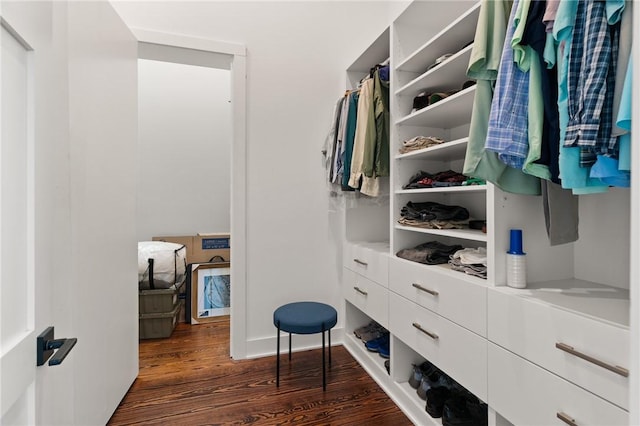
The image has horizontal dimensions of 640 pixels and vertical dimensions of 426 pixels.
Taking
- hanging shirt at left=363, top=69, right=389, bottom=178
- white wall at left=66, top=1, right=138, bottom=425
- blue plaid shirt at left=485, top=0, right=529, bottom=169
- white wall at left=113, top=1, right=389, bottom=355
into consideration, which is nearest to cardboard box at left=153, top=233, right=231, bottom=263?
white wall at left=113, top=1, right=389, bottom=355

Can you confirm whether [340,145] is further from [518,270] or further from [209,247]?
[209,247]

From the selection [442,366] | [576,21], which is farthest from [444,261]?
[576,21]

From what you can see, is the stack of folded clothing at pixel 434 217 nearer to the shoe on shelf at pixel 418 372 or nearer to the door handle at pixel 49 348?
the shoe on shelf at pixel 418 372

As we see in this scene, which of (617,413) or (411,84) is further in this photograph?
(411,84)

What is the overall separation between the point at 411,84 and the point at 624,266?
1206 millimetres

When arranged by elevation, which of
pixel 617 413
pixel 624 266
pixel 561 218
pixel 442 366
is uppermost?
pixel 561 218

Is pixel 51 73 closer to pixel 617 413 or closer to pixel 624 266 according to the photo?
pixel 617 413

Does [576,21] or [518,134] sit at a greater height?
[576,21]

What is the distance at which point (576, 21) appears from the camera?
2.85 ft

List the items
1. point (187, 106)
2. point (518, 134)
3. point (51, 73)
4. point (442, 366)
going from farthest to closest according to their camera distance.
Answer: point (187, 106)
point (442, 366)
point (518, 134)
point (51, 73)

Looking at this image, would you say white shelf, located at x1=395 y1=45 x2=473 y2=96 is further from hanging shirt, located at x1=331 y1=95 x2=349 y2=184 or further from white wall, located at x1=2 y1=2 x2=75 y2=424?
white wall, located at x1=2 y1=2 x2=75 y2=424

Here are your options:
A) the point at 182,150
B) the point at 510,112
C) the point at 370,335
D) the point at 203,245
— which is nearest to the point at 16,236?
the point at 510,112

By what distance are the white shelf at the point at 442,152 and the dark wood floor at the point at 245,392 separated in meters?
1.37

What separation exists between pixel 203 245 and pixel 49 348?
261cm
